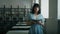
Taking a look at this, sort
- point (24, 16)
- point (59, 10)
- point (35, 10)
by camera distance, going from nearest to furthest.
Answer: point (35, 10) → point (59, 10) → point (24, 16)

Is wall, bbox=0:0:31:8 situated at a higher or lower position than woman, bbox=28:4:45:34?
higher

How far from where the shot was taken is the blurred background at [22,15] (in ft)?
15.7

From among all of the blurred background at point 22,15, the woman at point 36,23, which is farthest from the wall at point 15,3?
the woman at point 36,23

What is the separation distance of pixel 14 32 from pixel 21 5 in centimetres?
86

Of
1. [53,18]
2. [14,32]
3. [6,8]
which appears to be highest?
[6,8]

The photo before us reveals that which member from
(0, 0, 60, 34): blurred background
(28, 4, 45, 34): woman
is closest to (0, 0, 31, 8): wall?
(0, 0, 60, 34): blurred background

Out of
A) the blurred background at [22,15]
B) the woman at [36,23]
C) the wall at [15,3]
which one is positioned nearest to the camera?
the woman at [36,23]

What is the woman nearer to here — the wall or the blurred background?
the blurred background

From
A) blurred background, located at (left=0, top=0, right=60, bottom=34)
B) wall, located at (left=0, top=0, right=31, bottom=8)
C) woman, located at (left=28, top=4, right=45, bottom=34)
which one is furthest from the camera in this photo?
wall, located at (left=0, top=0, right=31, bottom=8)

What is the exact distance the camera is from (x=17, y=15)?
5.12 m

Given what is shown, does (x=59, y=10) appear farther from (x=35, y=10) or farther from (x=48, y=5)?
(x=35, y=10)

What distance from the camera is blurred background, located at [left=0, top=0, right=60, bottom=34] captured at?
4.80 metres

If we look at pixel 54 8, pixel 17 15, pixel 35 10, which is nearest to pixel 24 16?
pixel 17 15

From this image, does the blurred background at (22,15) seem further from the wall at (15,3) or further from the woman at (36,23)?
the woman at (36,23)
